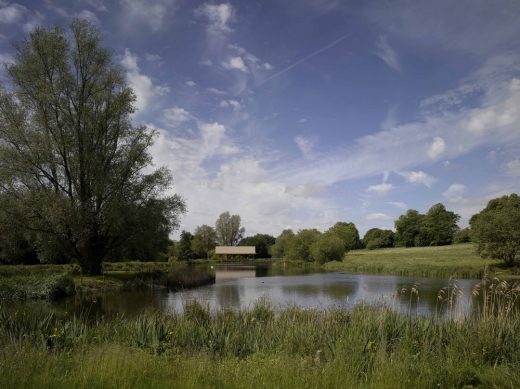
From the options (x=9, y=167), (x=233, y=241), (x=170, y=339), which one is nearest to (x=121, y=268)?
(x=9, y=167)

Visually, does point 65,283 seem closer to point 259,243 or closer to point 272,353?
point 272,353

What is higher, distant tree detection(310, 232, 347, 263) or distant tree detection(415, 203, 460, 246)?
distant tree detection(415, 203, 460, 246)

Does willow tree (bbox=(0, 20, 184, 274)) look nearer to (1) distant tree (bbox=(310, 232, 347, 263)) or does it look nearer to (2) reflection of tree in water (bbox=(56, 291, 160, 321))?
(2) reflection of tree in water (bbox=(56, 291, 160, 321))

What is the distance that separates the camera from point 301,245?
83.6 metres

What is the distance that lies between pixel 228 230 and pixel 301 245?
181ft

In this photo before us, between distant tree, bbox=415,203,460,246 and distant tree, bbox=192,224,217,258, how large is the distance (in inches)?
2037

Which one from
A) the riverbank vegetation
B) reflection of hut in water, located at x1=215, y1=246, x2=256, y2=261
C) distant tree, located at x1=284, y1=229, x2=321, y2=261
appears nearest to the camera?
the riverbank vegetation

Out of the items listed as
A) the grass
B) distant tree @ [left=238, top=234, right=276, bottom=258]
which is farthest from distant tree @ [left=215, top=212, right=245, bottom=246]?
the grass

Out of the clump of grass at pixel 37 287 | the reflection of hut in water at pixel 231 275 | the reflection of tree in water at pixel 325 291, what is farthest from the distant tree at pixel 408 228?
the clump of grass at pixel 37 287

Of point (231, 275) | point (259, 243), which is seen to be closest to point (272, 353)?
point (231, 275)

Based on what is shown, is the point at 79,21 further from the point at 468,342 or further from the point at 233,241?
the point at 233,241

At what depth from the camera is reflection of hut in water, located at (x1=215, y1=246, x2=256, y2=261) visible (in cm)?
10888

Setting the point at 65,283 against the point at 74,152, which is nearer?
the point at 65,283

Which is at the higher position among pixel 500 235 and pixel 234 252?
pixel 500 235
